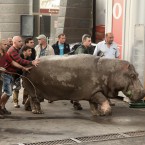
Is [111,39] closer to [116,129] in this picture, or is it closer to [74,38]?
[116,129]

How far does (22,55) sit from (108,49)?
2110mm

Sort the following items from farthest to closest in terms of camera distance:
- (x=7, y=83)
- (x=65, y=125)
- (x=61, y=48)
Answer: (x=61, y=48), (x=7, y=83), (x=65, y=125)

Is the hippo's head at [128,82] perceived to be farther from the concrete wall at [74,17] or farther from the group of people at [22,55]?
the concrete wall at [74,17]

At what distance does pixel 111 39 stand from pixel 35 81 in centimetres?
225

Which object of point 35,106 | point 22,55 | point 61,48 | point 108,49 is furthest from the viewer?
point 61,48

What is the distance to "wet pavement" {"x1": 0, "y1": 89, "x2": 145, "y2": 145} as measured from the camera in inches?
322

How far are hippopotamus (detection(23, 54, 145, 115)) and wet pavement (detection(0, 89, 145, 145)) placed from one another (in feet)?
1.37

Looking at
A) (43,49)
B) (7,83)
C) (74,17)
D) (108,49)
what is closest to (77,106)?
(108,49)

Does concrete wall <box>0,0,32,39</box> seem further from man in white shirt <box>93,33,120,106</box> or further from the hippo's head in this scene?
the hippo's head

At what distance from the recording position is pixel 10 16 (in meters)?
20.9

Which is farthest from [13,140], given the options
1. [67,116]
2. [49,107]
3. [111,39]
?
[111,39]

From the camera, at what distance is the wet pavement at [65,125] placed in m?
8.18

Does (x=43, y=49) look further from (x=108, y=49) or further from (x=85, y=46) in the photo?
(x=108, y=49)

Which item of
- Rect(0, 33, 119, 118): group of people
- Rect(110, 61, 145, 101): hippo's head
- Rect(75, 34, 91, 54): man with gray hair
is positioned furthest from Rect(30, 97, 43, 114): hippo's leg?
Rect(110, 61, 145, 101): hippo's head
